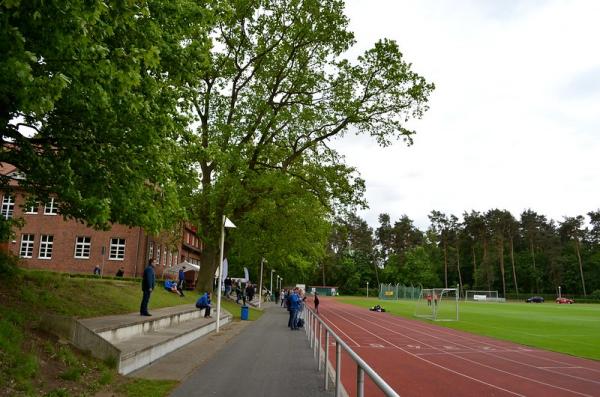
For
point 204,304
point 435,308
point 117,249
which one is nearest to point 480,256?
point 435,308

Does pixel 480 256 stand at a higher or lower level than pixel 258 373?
higher

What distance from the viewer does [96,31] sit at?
6.80 meters

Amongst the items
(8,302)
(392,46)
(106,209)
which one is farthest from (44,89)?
(392,46)

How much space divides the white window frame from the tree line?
56.1m

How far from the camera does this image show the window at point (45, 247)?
134 ft

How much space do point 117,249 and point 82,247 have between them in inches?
119

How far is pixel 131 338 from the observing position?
11.8 m

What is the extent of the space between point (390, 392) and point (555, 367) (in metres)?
13.2

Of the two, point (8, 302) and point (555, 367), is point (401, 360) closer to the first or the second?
point (555, 367)

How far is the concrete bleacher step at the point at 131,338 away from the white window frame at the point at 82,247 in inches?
1098

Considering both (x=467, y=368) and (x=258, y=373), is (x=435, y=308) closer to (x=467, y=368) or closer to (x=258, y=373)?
(x=467, y=368)

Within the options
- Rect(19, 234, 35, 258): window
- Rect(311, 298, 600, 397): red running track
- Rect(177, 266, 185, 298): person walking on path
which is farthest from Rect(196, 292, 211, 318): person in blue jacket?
Rect(19, 234, 35, 258): window

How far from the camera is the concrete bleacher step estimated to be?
8.72 m

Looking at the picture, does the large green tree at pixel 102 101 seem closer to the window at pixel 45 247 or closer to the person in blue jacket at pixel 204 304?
the person in blue jacket at pixel 204 304
